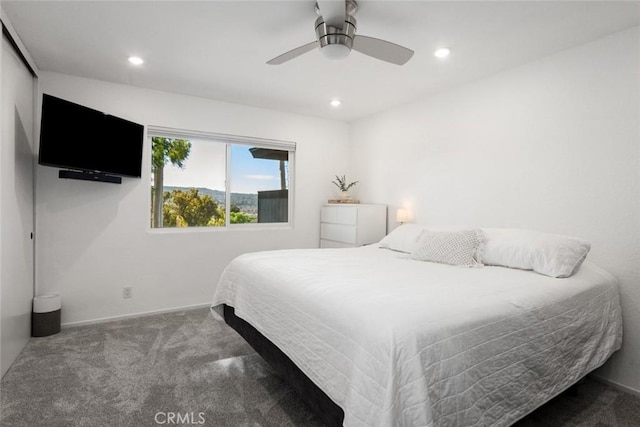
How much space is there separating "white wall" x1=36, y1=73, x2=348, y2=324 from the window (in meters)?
0.16

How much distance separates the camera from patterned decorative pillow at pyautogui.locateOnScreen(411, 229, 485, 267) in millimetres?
2494

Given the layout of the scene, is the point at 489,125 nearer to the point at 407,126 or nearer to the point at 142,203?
the point at 407,126

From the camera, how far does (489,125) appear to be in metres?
3.09

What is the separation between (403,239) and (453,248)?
→ 0.72 m

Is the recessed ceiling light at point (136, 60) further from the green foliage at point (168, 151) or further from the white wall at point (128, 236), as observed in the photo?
the green foliage at point (168, 151)

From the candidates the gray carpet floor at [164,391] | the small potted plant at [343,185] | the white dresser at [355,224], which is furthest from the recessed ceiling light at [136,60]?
the small potted plant at [343,185]

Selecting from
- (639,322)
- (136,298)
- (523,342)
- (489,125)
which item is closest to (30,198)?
(136,298)

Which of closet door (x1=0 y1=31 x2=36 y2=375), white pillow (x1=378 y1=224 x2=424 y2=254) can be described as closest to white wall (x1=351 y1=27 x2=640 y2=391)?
white pillow (x1=378 y1=224 x2=424 y2=254)

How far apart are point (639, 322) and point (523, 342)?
54.5 inches

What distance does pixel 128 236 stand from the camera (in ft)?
11.4

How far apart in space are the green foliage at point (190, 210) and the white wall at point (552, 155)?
2.36 meters

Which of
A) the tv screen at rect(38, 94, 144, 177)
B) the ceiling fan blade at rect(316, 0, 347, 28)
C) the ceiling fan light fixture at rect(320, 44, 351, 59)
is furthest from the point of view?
the tv screen at rect(38, 94, 144, 177)

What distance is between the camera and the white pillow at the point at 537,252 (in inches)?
83.4

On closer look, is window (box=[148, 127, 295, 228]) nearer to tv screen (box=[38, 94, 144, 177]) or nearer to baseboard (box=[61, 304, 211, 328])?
tv screen (box=[38, 94, 144, 177])
